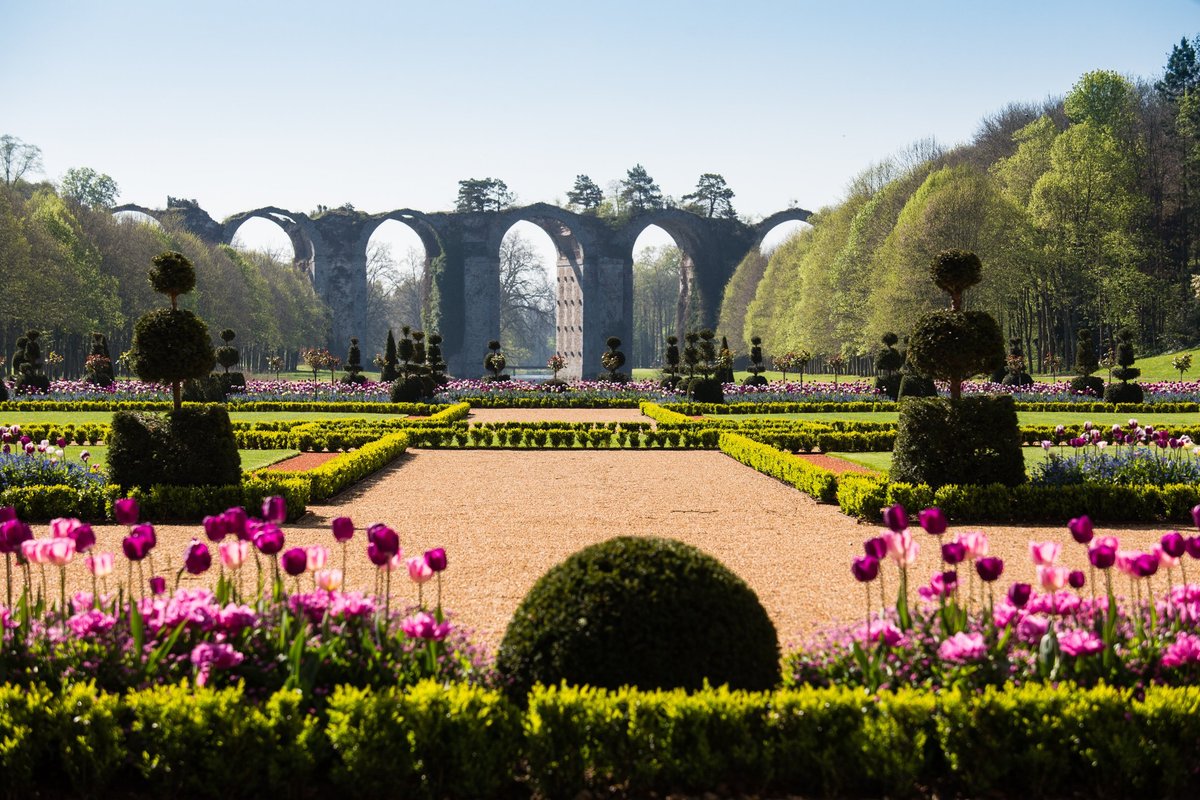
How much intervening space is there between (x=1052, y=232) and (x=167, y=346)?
1506 inches

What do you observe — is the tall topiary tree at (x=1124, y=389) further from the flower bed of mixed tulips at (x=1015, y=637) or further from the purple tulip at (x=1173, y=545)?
the purple tulip at (x=1173, y=545)

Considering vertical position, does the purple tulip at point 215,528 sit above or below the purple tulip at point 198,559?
above

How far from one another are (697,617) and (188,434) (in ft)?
24.6

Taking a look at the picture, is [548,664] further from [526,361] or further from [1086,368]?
[526,361]

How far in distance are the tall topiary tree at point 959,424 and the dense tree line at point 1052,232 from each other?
97.6ft

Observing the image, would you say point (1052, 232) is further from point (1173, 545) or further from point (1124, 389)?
point (1173, 545)

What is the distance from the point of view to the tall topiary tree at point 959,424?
32.9 feet

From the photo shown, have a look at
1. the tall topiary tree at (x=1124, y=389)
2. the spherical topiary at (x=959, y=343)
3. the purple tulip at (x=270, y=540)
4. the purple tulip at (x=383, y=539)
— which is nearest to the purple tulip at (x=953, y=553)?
the purple tulip at (x=383, y=539)

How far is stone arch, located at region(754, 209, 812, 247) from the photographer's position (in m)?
64.8

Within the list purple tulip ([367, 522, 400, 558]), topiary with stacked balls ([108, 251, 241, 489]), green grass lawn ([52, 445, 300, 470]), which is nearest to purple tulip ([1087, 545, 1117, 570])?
purple tulip ([367, 522, 400, 558])

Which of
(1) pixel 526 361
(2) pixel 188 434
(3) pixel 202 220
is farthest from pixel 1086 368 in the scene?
(1) pixel 526 361

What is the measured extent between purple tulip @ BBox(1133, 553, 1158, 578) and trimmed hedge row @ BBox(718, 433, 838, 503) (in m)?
6.93

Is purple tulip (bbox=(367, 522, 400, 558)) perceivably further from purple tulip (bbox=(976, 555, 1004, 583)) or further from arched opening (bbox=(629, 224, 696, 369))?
arched opening (bbox=(629, 224, 696, 369))

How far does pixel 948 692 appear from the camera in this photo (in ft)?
12.8
